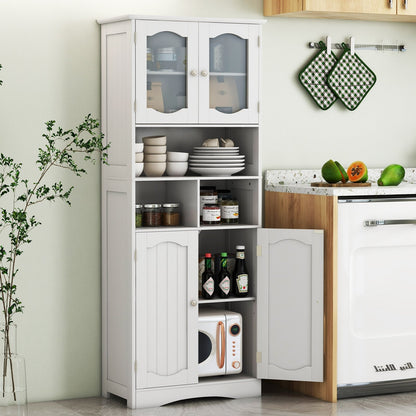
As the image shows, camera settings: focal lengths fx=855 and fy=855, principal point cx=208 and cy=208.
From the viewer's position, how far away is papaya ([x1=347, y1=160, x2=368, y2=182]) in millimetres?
4113

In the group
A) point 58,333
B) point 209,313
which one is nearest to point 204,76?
point 209,313

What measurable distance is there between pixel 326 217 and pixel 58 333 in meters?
1.38

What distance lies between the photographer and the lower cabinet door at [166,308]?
12.7 ft

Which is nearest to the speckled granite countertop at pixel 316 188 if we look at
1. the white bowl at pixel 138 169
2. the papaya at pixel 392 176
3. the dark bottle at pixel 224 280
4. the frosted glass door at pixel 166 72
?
the papaya at pixel 392 176

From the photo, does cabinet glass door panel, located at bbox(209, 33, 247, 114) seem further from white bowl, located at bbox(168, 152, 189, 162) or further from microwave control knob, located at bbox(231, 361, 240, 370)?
microwave control knob, located at bbox(231, 361, 240, 370)

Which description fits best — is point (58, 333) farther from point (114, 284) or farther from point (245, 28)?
point (245, 28)

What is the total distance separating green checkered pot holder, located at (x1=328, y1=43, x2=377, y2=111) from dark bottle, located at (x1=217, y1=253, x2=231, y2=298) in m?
1.14

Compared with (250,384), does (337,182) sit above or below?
above

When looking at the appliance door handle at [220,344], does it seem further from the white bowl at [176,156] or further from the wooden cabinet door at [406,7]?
the wooden cabinet door at [406,7]

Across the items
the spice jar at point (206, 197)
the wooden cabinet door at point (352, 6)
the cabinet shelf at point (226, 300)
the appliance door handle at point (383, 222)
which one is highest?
the wooden cabinet door at point (352, 6)

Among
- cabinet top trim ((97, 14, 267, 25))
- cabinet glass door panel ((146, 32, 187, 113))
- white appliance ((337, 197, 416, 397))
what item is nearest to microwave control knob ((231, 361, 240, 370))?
white appliance ((337, 197, 416, 397))

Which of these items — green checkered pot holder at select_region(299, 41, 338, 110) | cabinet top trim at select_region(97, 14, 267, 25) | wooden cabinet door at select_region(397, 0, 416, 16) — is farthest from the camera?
green checkered pot holder at select_region(299, 41, 338, 110)

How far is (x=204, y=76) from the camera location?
389cm

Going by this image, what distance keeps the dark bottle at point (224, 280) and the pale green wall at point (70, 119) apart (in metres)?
0.59
